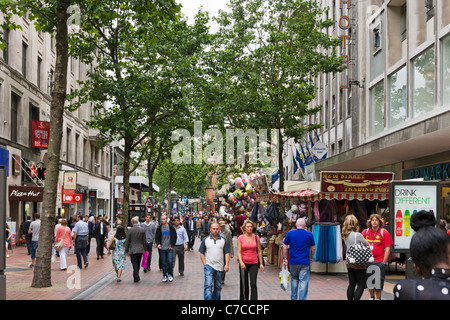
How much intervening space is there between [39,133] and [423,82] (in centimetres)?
2074

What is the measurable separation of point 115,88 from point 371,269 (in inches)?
730

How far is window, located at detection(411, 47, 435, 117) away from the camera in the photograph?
2128 cm

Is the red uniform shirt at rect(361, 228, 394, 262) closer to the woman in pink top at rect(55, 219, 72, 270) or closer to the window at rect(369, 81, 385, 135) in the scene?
the woman in pink top at rect(55, 219, 72, 270)

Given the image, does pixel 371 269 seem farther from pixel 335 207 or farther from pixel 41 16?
pixel 41 16

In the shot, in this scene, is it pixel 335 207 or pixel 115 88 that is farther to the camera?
pixel 115 88

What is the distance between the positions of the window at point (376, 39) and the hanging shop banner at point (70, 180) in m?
16.2

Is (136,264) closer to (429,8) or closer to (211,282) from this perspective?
(211,282)

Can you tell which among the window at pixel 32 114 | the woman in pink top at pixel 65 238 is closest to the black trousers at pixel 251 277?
the woman in pink top at pixel 65 238

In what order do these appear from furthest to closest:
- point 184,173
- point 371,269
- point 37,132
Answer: point 184,173, point 37,132, point 371,269

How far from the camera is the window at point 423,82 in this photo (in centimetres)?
2128

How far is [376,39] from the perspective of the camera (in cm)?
2850

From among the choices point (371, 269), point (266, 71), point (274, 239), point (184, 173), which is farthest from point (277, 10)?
point (184, 173)

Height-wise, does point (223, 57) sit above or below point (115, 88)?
above

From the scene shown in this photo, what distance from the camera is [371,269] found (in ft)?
33.1
